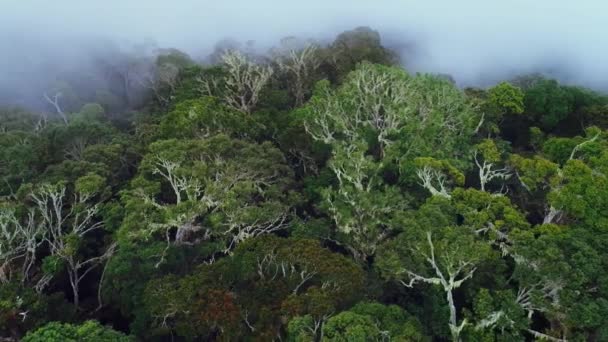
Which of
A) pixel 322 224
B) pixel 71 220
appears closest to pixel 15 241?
pixel 71 220

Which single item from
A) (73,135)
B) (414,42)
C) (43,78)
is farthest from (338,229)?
(414,42)

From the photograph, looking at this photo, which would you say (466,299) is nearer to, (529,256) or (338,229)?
(529,256)

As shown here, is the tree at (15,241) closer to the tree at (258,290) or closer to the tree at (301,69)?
the tree at (258,290)

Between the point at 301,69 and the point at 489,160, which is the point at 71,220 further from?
the point at 301,69

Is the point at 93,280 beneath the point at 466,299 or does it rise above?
beneath

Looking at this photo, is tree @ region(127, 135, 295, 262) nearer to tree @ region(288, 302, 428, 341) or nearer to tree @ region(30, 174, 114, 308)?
tree @ region(30, 174, 114, 308)

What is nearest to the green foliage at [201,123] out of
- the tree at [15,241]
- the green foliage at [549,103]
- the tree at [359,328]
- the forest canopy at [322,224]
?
the forest canopy at [322,224]

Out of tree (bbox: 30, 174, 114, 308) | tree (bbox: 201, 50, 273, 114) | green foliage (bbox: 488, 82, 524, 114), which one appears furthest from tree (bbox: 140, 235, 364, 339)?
green foliage (bbox: 488, 82, 524, 114)

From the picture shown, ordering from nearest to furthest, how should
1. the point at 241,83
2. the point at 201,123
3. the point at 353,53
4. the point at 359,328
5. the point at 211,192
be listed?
the point at 359,328
the point at 211,192
the point at 201,123
the point at 241,83
the point at 353,53
